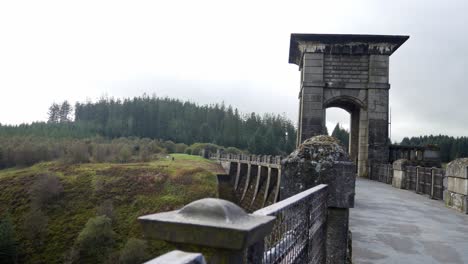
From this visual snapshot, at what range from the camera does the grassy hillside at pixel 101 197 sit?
4138 centimetres

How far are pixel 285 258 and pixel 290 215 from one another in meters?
0.29

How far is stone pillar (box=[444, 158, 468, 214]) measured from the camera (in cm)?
974

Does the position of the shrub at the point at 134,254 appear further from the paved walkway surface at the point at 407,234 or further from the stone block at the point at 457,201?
the paved walkway surface at the point at 407,234

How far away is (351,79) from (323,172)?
18087 mm

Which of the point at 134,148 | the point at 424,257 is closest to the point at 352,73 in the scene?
the point at 424,257

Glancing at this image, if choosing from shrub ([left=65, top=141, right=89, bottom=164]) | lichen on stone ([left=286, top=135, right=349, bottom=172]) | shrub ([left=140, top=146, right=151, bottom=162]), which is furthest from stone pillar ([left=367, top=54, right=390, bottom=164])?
shrub ([left=65, top=141, right=89, bottom=164])

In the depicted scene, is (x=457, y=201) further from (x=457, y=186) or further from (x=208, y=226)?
(x=208, y=226)

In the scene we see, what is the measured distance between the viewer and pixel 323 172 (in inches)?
189

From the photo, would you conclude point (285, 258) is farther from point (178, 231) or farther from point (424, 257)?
point (424, 257)

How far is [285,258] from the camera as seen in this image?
2.55m

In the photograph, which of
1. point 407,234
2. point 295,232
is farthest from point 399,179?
point 295,232

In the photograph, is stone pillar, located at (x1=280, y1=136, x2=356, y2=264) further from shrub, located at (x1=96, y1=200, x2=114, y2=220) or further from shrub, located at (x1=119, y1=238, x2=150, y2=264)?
shrub, located at (x1=96, y1=200, x2=114, y2=220)

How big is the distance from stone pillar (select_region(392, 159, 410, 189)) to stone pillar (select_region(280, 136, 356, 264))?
42.2 feet

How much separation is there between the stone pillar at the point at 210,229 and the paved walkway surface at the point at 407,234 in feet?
12.9
